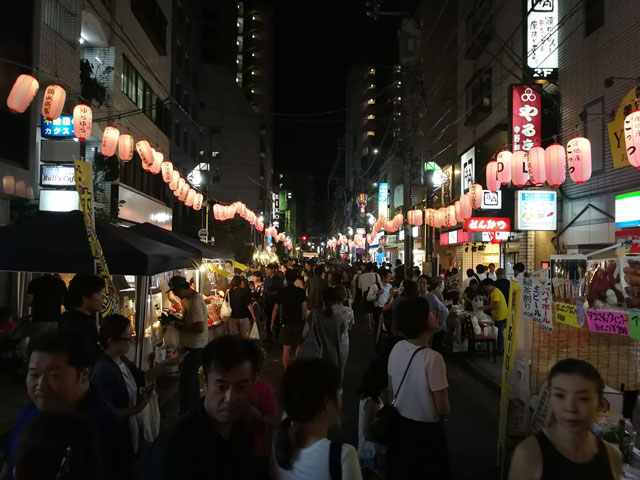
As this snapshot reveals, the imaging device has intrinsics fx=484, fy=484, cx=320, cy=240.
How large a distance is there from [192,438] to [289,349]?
725 centimetres

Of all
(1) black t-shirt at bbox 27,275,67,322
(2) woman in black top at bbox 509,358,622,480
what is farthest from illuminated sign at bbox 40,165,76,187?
(2) woman in black top at bbox 509,358,622,480

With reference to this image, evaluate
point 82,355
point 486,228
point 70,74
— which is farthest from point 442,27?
point 82,355

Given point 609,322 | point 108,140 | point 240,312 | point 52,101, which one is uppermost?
point 52,101

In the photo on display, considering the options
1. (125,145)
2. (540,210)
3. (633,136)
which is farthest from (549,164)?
(125,145)

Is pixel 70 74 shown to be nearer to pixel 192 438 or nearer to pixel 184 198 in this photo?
pixel 184 198

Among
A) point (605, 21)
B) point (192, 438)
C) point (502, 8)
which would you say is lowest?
point (192, 438)

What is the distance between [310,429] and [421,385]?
1.70 meters

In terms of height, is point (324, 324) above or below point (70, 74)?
below

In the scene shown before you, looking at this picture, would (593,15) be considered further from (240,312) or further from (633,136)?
(240,312)

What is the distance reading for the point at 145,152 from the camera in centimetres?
1446

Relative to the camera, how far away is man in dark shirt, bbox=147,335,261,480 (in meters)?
2.01

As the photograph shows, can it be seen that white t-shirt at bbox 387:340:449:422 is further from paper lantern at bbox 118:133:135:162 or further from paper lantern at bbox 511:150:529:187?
paper lantern at bbox 118:133:135:162

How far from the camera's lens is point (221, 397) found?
2.24m

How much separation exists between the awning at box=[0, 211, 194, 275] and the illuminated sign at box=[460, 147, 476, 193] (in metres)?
18.3
